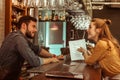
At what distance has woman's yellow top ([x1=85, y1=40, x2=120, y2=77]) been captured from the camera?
8.97 ft

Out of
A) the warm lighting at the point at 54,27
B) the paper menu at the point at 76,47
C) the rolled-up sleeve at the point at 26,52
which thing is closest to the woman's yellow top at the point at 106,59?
the paper menu at the point at 76,47

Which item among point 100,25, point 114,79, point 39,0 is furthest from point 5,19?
point 114,79

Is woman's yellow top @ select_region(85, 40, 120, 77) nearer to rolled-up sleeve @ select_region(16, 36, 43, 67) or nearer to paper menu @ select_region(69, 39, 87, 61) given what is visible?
paper menu @ select_region(69, 39, 87, 61)

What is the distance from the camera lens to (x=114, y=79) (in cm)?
268

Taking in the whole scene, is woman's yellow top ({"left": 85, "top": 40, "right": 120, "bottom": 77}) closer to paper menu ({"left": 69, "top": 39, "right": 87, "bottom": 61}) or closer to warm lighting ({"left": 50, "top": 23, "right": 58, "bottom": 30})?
paper menu ({"left": 69, "top": 39, "right": 87, "bottom": 61})

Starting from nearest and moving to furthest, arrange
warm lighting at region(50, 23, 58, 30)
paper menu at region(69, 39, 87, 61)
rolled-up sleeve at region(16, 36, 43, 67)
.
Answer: rolled-up sleeve at region(16, 36, 43, 67)
paper menu at region(69, 39, 87, 61)
warm lighting at region(50, 23, 58, 30)

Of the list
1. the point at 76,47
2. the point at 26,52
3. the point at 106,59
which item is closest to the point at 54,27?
the point at 76,47

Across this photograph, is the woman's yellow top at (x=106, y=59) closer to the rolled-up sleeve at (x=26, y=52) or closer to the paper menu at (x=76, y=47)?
the paper menu at (x=76, y=47)

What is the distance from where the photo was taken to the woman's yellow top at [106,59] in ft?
8.97

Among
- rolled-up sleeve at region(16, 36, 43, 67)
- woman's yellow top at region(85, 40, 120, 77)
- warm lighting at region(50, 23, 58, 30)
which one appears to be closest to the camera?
woman's yellow top at region(85, 40, 120, 77)

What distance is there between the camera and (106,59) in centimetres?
275

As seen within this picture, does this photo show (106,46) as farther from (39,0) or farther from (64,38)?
(64,38)

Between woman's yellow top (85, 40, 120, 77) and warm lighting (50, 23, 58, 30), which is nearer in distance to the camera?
woman's yellow top (85, 40, 120, 77)

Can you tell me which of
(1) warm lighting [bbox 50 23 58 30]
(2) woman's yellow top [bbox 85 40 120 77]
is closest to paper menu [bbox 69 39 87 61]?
(2) woman's yellow top [bbox 85 40 120 77]
